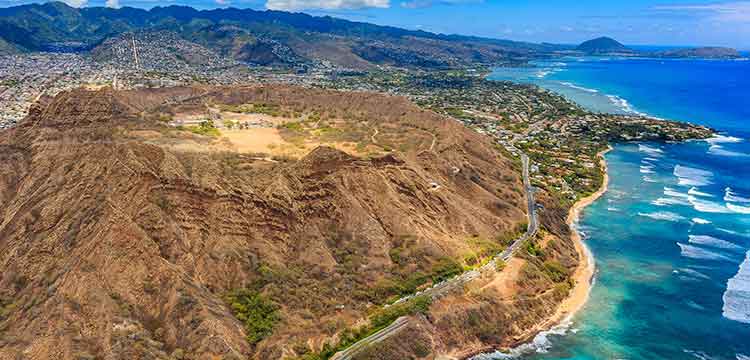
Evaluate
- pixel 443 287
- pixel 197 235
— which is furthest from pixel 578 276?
pixel 197 235

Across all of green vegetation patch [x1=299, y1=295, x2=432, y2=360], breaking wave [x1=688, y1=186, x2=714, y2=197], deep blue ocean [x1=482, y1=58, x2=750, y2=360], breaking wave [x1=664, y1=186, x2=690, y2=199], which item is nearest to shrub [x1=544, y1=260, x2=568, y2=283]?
deep blue ocean [x1=482, y1=58, x2=750, y2=360]

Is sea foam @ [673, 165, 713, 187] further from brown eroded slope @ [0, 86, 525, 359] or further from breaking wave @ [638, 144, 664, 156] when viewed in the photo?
brown eroded slope @ [0, 86, 525, 359]

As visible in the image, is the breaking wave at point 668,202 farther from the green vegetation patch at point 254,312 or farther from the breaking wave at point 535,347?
the green vegetation patch at point 254,312

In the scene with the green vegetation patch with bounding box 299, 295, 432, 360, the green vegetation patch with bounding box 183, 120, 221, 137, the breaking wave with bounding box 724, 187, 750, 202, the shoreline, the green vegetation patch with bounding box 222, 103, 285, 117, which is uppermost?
the green vegetation patch with bounding box 183, 120, 221, 137

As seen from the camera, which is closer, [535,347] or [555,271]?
[535,347]

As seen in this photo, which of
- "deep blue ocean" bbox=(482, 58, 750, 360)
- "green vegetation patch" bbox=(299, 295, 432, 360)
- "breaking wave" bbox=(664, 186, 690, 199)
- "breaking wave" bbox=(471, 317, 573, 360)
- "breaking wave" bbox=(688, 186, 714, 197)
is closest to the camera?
"green vegetation patch" bbox=(299, 295, 432, 360)

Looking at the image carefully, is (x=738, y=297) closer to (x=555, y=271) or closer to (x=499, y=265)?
(x=555, y=271)

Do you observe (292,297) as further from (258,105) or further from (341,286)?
(258,105)
